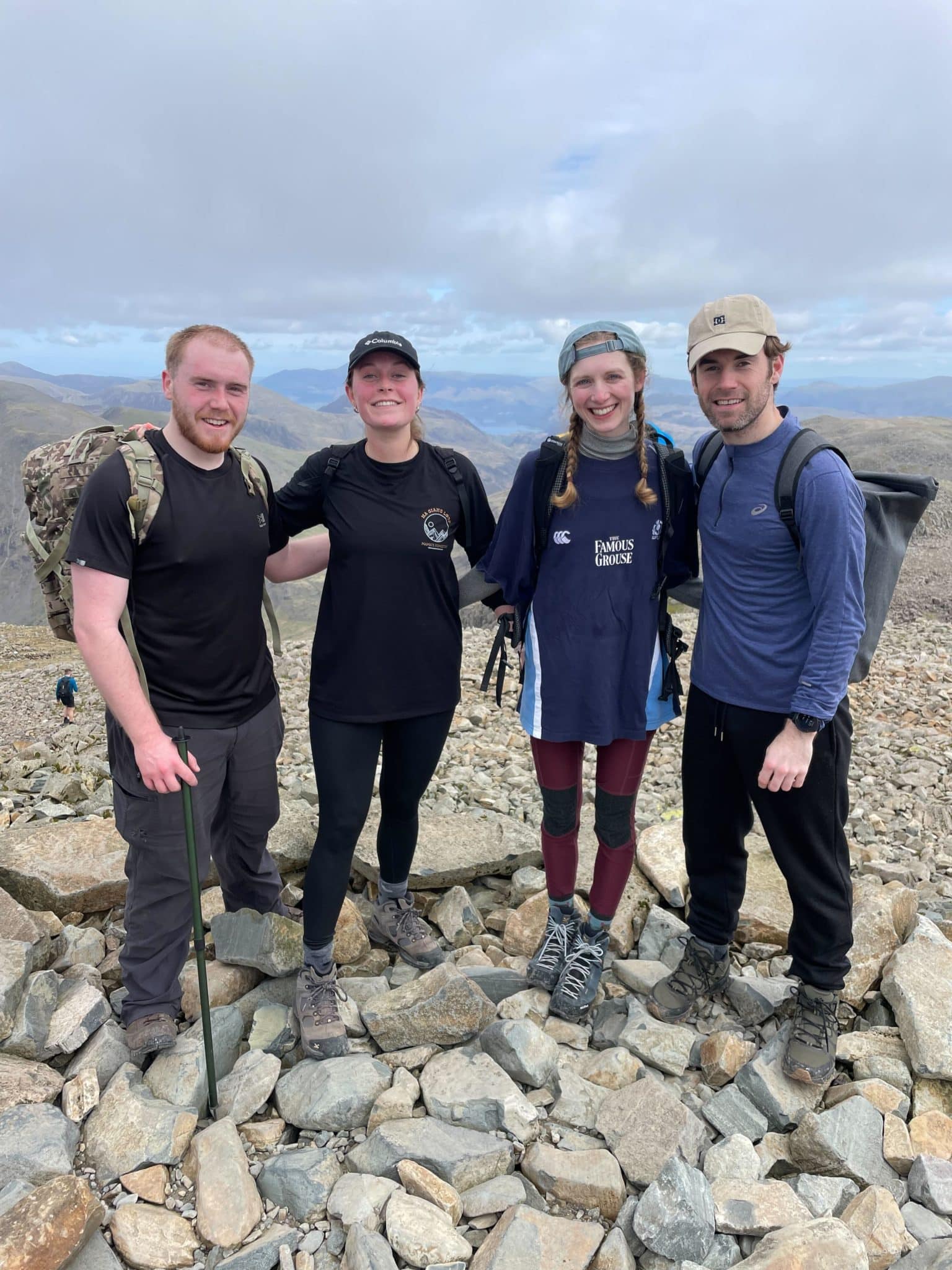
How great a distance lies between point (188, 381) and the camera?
172 inches

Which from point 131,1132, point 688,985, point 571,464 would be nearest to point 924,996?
point 688,985

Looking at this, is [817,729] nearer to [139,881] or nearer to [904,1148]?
[904,1148]

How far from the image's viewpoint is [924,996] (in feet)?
16.9

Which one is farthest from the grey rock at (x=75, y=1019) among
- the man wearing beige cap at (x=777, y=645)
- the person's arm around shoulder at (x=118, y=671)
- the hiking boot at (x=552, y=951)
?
the man wearing beige cap at (x=777, y=645)

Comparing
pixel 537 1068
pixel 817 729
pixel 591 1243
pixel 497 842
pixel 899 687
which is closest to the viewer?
pixel 591 1243

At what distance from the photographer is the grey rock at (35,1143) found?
3908 mm

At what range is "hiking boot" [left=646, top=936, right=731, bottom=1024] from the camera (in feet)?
17.2

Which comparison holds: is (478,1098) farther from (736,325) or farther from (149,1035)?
(736,325)

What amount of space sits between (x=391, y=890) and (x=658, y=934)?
205 centimetres

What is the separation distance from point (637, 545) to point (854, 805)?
7070mm

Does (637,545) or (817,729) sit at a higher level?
(637,545)

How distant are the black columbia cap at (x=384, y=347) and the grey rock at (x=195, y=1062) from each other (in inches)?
157

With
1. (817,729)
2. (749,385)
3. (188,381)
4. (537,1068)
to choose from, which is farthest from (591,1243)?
(188,381)

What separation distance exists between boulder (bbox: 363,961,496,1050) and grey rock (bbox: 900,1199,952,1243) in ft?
7.63
